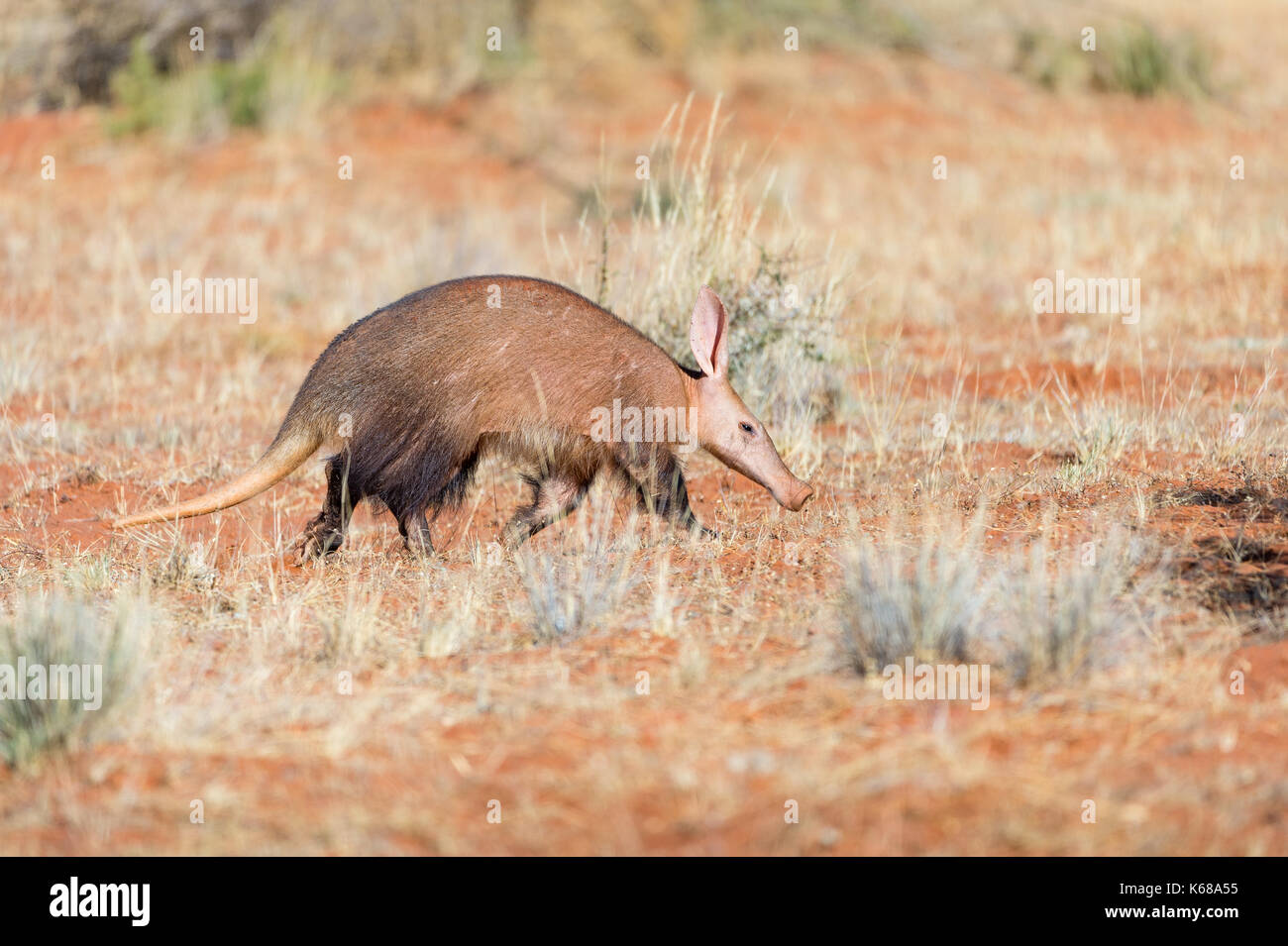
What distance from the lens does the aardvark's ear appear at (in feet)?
19.1

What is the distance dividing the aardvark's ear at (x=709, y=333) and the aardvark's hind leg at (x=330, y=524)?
4.72ft

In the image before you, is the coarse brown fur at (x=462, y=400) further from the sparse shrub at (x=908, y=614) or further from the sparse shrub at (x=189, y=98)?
the sparse shrub at (x=189, y=98)

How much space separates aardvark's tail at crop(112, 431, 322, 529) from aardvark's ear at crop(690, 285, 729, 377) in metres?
1.50

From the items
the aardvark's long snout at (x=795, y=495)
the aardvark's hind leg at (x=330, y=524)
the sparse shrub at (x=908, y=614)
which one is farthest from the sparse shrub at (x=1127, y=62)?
the sparse shrub at (x=908, y=614)

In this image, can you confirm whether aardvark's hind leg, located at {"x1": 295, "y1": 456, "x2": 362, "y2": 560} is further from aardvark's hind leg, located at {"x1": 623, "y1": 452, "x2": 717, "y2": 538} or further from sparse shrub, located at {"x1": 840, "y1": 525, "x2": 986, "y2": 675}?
sparse shrub, located at {"x1": 840, "y1": 525, "x2": 986, "y2": 675}

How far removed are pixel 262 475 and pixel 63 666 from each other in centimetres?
184

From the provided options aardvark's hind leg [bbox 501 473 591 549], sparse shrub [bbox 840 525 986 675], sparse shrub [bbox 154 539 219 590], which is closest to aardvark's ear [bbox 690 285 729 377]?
aardvark's hind leg [bbox 501 473 591 549]

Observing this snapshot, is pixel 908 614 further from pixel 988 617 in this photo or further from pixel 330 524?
pixel 330 524

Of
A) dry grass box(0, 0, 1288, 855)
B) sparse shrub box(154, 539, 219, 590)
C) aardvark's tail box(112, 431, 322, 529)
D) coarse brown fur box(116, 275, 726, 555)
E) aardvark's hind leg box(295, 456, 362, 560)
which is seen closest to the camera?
dry grass box(0, 0, 1288, 855)

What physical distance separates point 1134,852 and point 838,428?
15.7 feet

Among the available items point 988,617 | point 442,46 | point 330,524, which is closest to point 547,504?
point 330,524

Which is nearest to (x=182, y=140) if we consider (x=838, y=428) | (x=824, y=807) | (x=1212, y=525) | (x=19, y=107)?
(x=19, y=107)

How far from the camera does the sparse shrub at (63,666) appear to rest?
3.67 meters

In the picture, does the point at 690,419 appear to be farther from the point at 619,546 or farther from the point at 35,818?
the point at 35,818
